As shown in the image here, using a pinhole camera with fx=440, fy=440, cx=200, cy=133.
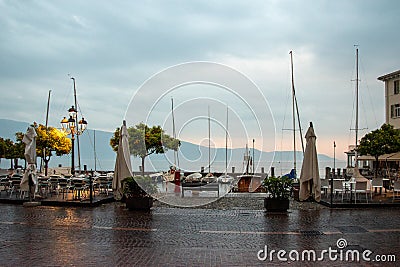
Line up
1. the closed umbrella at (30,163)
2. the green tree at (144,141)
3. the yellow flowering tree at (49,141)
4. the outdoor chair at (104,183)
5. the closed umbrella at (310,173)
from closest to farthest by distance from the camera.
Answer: the closed umbrella at (30,163) → the closed umbrella at (310,173) → the green tree at (144,141) → the outdoor chair at (104,183) → the yellow flowering tree at (49,141)

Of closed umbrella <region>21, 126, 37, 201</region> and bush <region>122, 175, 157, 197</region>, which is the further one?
closed umbrella <region>21, 126, 37, 201</region>

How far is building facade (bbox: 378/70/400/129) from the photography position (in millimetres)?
46569

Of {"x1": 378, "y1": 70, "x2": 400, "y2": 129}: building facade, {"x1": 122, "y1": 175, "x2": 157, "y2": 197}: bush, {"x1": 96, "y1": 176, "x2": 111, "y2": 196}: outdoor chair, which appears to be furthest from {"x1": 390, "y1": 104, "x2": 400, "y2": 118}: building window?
{"x1": 122, "y1": 175, "x2": 157, "y2": 197}: bush

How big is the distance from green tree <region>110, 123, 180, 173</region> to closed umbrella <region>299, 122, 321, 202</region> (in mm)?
5160

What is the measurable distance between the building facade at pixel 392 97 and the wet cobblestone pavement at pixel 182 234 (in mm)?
34878

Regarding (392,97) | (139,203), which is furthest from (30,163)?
(392,97)

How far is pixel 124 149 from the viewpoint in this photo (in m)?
17.2

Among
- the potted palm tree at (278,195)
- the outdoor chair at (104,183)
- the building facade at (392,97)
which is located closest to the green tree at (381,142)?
the building facade at (392,97)

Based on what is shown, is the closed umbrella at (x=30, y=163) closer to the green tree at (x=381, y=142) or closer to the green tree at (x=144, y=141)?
the green tree at (x=144, y=141)

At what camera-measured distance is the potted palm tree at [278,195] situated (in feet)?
48.1

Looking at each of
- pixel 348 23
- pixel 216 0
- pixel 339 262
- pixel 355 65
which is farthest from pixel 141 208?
pixel 355 65

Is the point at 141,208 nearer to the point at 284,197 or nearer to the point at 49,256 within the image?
the point at 284,197

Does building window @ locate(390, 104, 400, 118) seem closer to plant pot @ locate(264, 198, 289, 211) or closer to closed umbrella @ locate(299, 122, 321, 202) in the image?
closed umbrella @ locate(299, 122, 321, 202)

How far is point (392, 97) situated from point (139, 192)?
4044 centimetres
